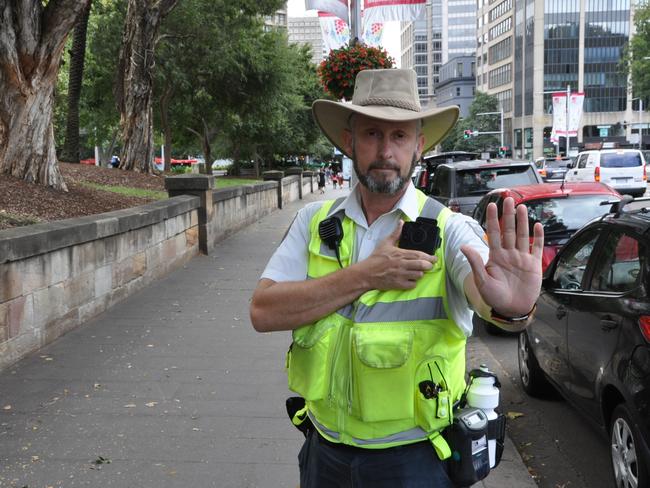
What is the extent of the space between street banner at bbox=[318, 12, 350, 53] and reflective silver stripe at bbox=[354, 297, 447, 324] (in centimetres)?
1445

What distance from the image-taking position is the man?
2021 millimetres

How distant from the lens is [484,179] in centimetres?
1305

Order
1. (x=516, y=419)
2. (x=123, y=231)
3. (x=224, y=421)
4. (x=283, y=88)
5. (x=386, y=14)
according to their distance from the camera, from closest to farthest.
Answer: (x=224, y=421), (x=516, y=419), (x=123, y=231), (x=386, y=14), (x=283, y=88)

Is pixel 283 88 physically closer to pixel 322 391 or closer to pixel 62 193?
pixel 62 193

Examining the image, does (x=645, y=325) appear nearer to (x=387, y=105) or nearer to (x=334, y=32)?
(x=387, y=105)

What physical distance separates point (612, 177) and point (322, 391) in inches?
1067

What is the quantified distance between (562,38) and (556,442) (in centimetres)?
11378

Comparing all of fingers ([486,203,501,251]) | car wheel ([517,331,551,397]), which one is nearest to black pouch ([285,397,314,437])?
fingers ([486,203,501,251])

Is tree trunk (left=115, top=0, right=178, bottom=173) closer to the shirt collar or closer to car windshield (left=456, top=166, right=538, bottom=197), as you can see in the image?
car windshield (left=456, top=166, right=538, bottom=197)

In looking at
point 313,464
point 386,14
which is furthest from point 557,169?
point 313,464

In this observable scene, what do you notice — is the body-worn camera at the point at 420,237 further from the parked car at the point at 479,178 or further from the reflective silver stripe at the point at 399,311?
the parked car at the point at 479,178

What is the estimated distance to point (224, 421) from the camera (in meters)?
5.09

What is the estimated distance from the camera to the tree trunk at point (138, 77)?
1817cm

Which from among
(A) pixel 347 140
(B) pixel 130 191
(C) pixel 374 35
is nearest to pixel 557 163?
(C) pixel 374 35
